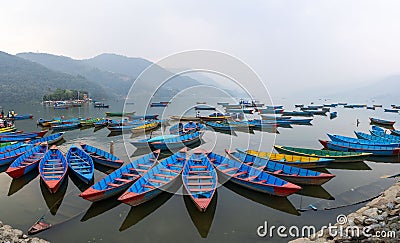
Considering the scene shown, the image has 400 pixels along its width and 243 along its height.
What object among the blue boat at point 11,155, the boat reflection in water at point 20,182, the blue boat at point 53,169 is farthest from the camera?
the blue boat at point 11,155

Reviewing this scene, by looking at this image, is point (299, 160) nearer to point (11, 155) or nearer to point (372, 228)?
point (372, 228)

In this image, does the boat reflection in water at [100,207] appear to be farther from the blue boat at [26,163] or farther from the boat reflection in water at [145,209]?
the blue boat at [26,163]

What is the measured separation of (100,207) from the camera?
442 inches

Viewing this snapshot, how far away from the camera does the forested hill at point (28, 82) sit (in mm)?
92438

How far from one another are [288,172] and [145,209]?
8.58m

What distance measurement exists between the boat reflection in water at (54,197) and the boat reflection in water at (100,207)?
1472mm

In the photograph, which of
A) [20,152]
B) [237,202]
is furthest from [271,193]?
[20,152]

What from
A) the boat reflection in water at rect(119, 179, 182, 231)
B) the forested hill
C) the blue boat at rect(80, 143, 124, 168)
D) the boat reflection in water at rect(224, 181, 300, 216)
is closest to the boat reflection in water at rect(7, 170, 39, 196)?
the blue boat at rect(80, 143, 124, 168)

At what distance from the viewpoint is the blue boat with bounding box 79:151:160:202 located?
10562 mm

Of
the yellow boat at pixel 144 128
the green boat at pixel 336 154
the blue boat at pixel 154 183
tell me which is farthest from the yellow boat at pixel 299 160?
the yellow boat at pixel 144 128

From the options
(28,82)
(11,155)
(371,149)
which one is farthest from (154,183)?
(28,82)

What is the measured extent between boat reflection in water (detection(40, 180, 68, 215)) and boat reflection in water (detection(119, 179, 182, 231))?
11.1 feet

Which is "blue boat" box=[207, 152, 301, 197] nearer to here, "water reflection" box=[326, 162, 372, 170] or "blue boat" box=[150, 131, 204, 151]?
"blue boat" box=[150, 131, 204, 151]

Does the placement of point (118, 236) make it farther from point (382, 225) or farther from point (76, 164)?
point (382, 225)
